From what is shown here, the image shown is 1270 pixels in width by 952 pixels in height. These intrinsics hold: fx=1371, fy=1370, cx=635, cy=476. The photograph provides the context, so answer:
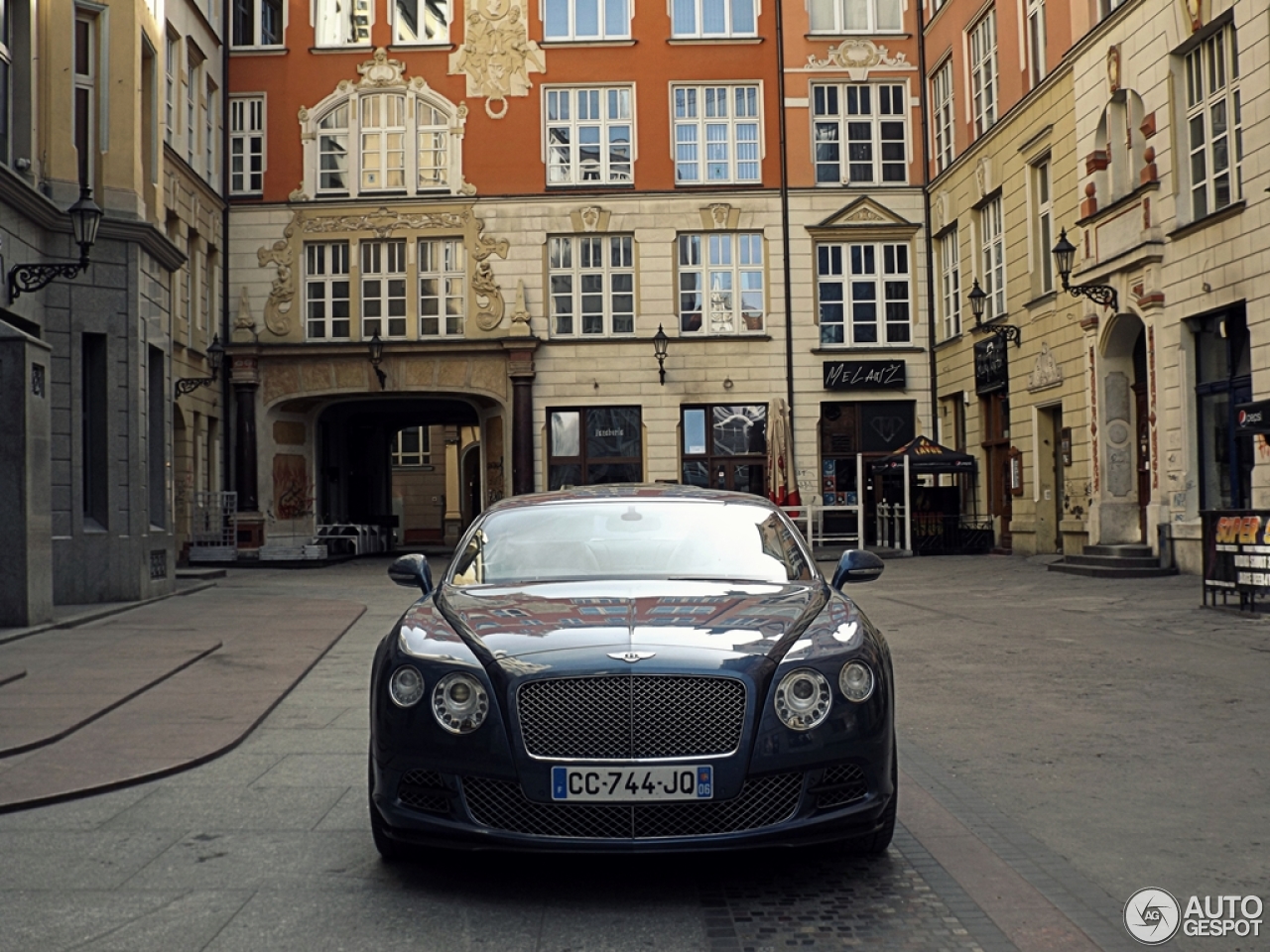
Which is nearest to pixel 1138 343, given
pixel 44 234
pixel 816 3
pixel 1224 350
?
pixel 1224 350

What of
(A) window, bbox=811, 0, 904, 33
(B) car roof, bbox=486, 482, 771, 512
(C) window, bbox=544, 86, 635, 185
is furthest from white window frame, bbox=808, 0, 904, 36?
(B) car roof, bbox=486, 482, 771, 512

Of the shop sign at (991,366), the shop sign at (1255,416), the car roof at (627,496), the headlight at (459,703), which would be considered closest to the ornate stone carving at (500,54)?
the shop sign at (991,366)

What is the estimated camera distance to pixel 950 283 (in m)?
32.3

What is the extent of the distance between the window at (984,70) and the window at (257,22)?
1666 centimetres

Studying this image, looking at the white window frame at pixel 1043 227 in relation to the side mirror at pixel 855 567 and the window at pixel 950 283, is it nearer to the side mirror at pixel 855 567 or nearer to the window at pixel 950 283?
the window at pixel 950 283

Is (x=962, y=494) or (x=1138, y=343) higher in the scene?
(x=1138, y=343)

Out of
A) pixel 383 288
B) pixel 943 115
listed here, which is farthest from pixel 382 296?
pixel 943 115

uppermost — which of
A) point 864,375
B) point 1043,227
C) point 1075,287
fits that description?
point 1043,227

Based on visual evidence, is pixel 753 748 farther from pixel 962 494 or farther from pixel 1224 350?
pixel 962 494

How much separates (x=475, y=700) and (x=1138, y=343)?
20490mm

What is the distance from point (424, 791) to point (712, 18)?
1244 inches

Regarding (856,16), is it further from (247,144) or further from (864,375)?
(247,144)

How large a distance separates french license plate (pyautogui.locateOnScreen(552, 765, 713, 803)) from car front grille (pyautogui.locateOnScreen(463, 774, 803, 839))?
0.03m

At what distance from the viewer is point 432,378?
1288 inches
